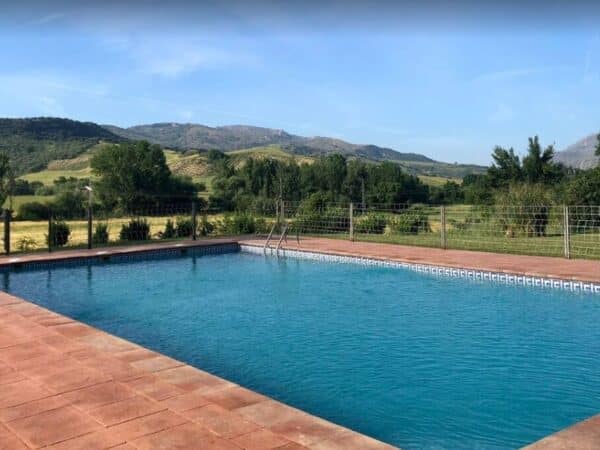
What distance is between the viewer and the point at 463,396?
4242 millimetres

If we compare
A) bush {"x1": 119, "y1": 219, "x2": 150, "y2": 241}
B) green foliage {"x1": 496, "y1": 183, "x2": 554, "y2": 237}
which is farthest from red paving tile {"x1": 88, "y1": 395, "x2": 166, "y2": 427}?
green foliage {"x1": 496, "y1": 183, "x2": 554, "y2": 237}

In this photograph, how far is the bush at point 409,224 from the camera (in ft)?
48.3

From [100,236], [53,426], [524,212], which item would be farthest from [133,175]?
[53,426]

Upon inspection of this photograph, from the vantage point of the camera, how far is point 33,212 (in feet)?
86.8

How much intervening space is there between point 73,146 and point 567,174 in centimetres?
4034

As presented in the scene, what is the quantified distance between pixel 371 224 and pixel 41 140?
4376 centimetres

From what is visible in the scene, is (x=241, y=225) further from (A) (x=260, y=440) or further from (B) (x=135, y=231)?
(A) (x=260, y=440)

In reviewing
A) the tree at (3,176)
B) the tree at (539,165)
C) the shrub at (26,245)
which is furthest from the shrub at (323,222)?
the tree at (3,176)

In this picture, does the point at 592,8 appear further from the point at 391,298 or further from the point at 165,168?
the point at 165,168

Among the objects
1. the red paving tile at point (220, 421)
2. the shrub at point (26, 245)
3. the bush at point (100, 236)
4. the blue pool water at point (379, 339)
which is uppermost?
the bush at point (100, 236)

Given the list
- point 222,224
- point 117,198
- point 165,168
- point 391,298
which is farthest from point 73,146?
point 391,298

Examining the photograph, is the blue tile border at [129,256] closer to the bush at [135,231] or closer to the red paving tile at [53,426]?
the bush at [135,231]

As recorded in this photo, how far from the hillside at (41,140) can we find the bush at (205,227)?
114ft

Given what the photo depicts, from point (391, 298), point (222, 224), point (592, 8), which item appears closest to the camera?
point (592, 8)
